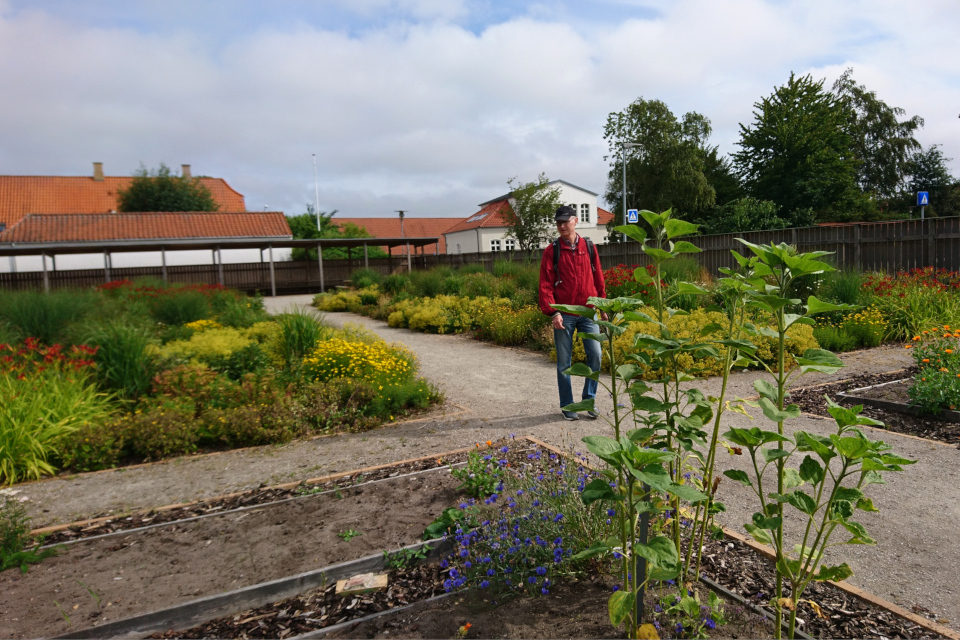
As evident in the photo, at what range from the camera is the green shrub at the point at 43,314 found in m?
7.44

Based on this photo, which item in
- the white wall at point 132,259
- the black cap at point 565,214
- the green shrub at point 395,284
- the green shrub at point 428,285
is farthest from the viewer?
the white wall at point 132,259

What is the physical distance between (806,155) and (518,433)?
33.5 meters

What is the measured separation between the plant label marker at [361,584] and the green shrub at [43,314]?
21.1ft

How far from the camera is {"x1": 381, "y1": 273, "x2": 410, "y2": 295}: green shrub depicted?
59.4 ft

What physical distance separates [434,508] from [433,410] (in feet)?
8.99

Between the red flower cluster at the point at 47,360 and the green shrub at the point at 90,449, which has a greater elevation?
the red flower cluster at the point at 47,360

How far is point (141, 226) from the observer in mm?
31734

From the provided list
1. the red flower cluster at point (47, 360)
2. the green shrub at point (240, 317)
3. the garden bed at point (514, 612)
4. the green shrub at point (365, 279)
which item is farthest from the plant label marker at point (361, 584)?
the green shrub at point (365, 279)

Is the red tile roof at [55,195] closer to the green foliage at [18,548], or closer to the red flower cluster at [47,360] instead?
the red flower cluster at [47,360]

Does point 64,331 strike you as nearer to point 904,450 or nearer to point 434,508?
point 434,508

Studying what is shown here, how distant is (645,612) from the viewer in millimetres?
2084

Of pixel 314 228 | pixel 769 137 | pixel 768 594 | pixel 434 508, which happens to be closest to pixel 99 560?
pixel 434 508

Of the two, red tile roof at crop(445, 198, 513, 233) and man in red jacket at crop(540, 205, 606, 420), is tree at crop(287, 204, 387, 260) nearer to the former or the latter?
red tile roof at crop(445, 198, 513, 233)

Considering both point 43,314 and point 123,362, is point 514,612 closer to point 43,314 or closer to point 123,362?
point 123,362
